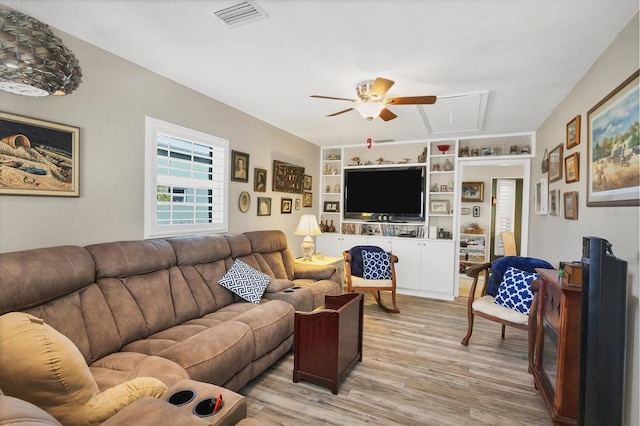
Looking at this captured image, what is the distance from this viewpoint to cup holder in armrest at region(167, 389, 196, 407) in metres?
1.45

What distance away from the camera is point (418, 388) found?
2.48 metres

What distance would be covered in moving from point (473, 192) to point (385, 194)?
7.48ft

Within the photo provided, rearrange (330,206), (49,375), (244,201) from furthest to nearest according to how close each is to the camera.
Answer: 1. (330,206)
2. (244,201)
3. (49,375)

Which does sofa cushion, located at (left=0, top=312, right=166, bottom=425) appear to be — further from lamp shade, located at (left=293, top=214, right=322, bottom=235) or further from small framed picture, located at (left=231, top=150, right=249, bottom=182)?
Result: lamp shade, located at (left=293, top=214, right=322, bottom=235)

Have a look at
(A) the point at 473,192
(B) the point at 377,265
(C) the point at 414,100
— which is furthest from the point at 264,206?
(A) the point at 473,192

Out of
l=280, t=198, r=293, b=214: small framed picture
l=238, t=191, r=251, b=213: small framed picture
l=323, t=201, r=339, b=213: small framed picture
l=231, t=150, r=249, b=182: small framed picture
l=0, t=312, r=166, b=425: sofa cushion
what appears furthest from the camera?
l=323, t=201, r=339, b=213: small framed picture

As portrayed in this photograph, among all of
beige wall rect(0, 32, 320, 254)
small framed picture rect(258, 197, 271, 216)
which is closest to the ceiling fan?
beige wall rect(0, 32, 320, 254)

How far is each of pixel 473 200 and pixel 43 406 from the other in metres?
6.87

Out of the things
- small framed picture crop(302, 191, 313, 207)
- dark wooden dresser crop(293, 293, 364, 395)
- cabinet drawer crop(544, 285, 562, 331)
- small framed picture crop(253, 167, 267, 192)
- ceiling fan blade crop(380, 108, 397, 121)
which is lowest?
dark wooden dresser crop(293, 293, 364, 395)

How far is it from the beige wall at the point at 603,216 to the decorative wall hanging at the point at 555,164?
7 cm

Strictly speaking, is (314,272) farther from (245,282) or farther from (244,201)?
(244,201)

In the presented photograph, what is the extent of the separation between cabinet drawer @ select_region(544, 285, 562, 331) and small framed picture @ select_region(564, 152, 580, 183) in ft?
3.35

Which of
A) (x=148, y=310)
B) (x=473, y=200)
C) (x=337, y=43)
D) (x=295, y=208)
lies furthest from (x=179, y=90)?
(x=473, y=200)

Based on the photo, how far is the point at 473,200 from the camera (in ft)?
21.5
